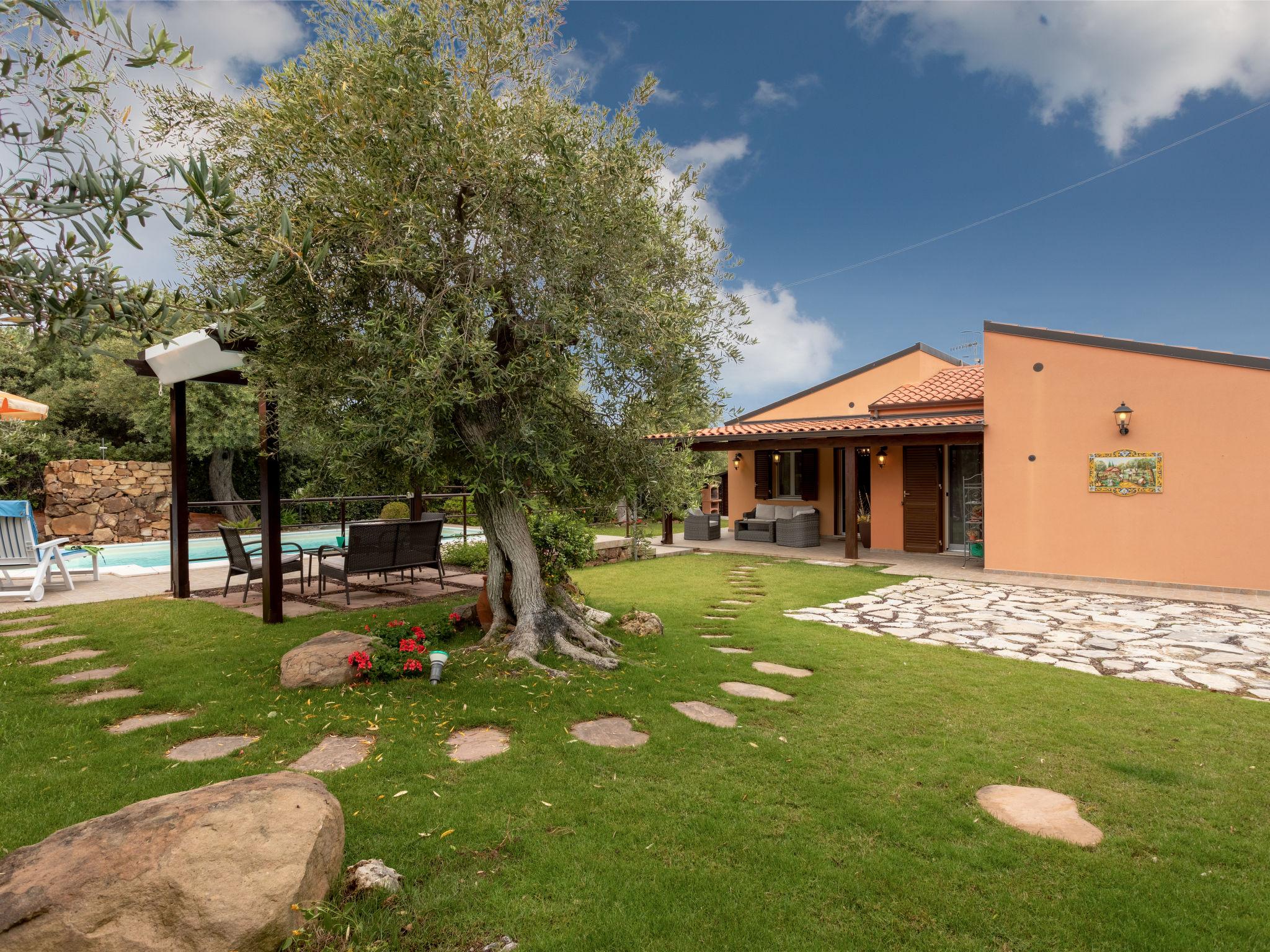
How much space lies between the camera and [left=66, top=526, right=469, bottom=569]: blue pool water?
1216 centimetres

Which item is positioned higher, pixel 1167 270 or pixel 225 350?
pixel 1167 270

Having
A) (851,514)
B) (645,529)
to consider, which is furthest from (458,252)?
(645,529)

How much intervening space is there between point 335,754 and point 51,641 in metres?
4.40

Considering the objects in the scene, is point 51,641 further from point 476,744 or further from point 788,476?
point 788,476

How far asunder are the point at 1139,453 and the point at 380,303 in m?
11.1

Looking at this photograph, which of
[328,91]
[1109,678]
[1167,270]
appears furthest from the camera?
[1167,270]

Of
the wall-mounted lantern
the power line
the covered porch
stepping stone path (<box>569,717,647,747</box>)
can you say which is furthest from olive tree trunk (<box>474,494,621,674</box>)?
the power line

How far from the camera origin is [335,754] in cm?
351

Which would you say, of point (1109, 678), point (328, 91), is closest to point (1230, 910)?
point (1109, 678)

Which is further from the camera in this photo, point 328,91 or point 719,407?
point 719,407

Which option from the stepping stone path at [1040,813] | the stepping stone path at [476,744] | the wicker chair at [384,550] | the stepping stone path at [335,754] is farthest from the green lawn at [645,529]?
the stepping stone path at [1040,813]

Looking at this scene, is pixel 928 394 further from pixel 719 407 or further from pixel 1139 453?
pixel 719 407

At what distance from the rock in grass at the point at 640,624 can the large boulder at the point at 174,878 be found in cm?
424

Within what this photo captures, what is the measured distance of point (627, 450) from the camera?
5.80 metres
